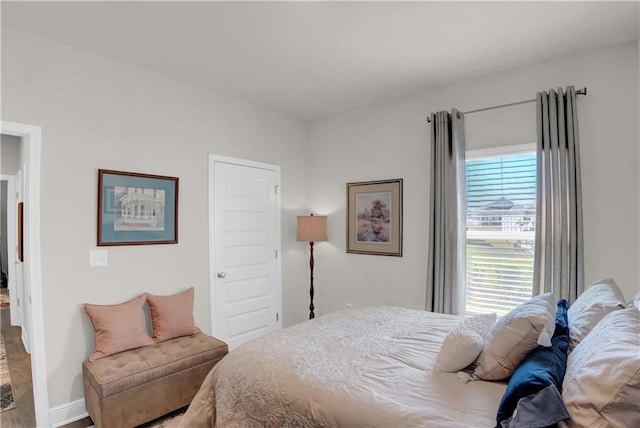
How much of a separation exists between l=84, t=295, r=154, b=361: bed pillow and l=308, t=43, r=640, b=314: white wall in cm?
226

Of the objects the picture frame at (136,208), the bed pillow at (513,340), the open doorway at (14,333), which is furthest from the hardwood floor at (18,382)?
the bed pillow at (513,340)

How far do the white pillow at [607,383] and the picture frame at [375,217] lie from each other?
257cm

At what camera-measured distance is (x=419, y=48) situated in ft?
8.92

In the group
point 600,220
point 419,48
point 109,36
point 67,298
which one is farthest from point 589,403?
point 109,36

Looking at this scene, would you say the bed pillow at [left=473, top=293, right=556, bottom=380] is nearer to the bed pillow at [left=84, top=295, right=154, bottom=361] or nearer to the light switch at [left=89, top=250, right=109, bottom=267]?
the bed pillow at [left=84, top=295, right=154, bottom=361]

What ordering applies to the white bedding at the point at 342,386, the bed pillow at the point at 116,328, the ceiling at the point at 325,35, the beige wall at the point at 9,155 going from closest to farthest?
the white bedding at the point at 342,386, the ceiling at the point at 325,35, the bed pillow at the point at 116,328, the beige wall at the point at 9,155

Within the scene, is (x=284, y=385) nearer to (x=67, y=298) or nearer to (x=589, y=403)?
(x=589, y=403)

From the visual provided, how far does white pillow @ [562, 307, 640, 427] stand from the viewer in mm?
978

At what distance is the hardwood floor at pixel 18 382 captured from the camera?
8.26 feet

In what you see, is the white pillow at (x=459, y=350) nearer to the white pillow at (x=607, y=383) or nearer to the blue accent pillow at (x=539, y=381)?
the blue accent pillow at (x=539, y=381)

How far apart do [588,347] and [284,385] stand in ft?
4.06

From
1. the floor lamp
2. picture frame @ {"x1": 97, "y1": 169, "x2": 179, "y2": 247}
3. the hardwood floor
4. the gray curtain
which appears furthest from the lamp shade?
the hardwood floor

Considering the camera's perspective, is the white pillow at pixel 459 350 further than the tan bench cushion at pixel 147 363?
No

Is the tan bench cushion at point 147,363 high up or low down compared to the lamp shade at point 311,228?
down
